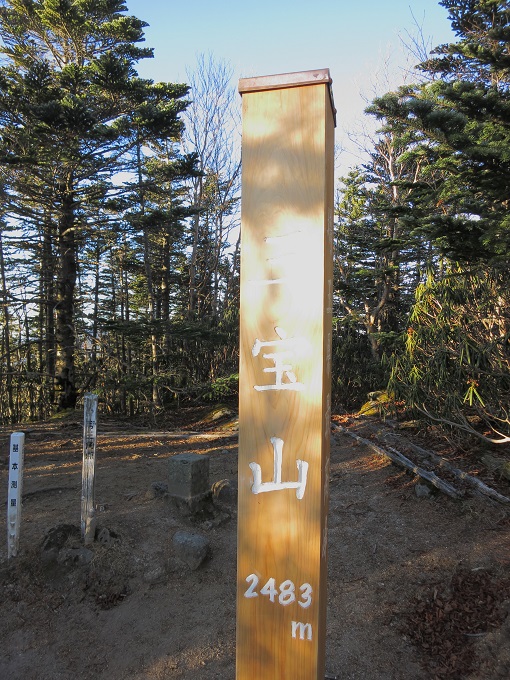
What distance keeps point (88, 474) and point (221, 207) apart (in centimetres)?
1221

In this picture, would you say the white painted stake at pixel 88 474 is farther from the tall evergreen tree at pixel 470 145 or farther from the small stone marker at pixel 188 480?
the tall evergreen tree at pixel 470 145

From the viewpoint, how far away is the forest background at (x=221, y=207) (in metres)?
4.35

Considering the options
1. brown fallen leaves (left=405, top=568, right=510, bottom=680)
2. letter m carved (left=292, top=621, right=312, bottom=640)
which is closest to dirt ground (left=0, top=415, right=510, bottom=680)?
brown fallen leaves (left=405, top=568, right=510, bottom=680)

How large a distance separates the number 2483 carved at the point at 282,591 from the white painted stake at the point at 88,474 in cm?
239

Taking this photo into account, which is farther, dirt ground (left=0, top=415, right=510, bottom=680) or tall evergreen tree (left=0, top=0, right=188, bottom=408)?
tall evergreen tree (left=0, top=0, right=188, bottom=408)

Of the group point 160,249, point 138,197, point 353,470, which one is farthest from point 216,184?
point 353,470

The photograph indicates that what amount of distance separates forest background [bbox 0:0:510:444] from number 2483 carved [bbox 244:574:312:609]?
364 cm

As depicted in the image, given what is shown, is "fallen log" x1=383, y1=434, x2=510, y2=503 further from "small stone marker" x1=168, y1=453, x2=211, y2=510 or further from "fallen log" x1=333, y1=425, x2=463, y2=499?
"small stone marker" x1=168, y1=453, x2=211, y2=510

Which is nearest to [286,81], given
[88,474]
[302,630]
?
[302,630]

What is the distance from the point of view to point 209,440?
7785 millimetres

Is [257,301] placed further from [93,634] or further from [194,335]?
[194,335]

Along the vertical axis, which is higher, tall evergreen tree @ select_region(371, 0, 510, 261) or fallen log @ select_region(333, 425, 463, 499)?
tall evergreen tree @ select_region(371, 0, 510, 261)

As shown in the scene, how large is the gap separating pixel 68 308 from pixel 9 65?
4.77 meters

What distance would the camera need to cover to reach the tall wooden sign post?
162 cm
